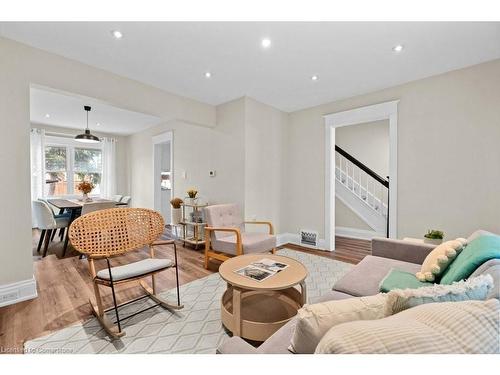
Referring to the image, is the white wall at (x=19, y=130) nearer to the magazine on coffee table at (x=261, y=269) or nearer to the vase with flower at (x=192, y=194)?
the vase with flower at (x=192, y=194)

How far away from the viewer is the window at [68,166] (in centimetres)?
553

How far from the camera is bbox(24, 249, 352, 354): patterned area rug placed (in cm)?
158

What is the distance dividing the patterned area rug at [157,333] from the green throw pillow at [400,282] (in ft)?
3.10

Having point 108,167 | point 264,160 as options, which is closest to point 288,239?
point 264,160

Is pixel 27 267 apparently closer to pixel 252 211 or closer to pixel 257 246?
pixel 257 246

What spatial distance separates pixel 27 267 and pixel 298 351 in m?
2.82

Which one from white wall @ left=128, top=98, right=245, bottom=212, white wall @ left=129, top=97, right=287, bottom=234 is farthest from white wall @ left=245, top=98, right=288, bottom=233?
white wall @ left=128, top=98, right=245, bottom=212

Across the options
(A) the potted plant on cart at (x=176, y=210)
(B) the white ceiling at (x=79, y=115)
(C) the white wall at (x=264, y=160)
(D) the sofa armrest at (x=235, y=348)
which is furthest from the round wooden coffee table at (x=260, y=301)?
(B) the white ceiling at (x=79, y=115)

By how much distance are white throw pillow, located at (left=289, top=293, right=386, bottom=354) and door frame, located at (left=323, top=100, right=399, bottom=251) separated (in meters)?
2.80

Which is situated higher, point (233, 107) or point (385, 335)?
point (233, 107)

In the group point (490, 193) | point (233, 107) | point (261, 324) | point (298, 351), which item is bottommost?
point (261, 324)

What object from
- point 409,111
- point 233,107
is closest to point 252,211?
point 233,107

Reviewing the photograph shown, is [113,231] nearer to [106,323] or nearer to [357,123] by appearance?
[106,323]

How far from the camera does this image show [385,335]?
24.2 inches
